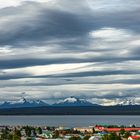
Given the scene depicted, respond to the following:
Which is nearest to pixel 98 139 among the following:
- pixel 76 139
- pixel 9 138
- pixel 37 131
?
pixel 76 139

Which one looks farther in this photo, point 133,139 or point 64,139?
point 64,139

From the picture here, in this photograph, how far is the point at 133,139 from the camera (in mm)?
85625

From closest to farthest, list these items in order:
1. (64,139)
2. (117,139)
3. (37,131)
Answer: (117,139) < (64,139) < (37,131)

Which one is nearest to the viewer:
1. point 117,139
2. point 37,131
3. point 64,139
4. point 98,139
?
point 117,139

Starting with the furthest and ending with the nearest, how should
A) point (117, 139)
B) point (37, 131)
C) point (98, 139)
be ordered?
1. point (37, 131)
2. point (98, 139)
3. point (117, 139)

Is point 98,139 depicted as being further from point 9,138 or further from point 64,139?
point 9,138

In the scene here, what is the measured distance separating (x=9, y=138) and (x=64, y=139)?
10.5 m

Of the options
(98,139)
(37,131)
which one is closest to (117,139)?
(98,139)

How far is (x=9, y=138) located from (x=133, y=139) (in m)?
21.0

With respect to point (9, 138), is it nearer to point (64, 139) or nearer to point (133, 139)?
point (64, 139)

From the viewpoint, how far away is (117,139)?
78375 millimetres

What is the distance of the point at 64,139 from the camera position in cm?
9212

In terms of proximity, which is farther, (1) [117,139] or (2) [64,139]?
(2) [64,139]

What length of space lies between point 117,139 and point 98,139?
7.21m
